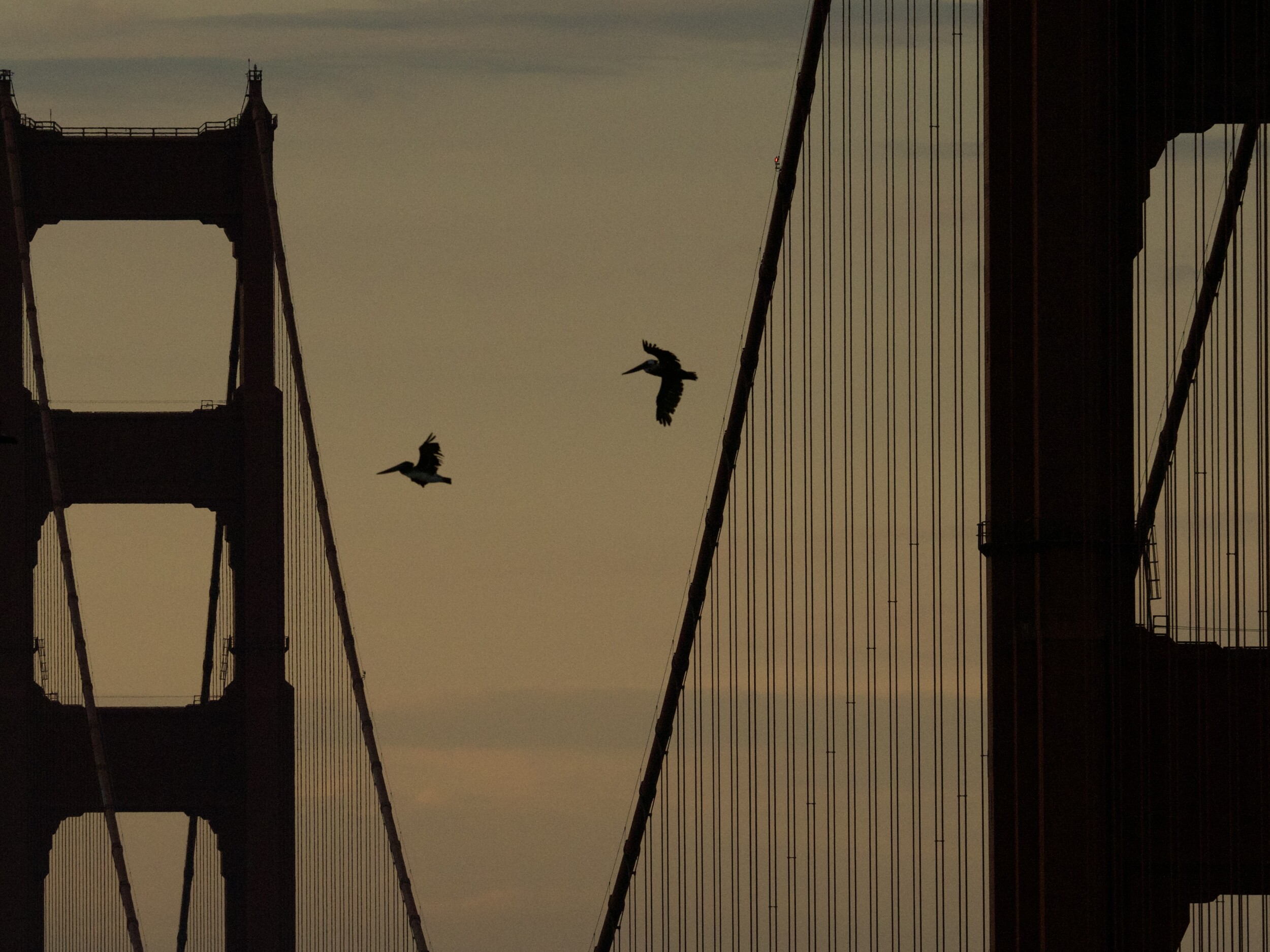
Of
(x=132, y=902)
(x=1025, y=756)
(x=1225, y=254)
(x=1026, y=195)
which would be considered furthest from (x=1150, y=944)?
(x=132, y=902)

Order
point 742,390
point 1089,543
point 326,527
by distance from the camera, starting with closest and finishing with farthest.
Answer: point 1089,543 → point 742,390 → point 326,527

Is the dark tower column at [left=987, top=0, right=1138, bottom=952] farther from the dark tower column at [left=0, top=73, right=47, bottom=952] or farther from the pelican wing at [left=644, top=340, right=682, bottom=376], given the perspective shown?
the dark tower column at [left=0, top=73, right=47, bottom=952]

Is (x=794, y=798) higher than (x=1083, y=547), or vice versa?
(x=1083, y=547)

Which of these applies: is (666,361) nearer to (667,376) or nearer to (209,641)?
(667,376)

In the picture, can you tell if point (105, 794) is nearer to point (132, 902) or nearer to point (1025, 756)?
point (132, 902)

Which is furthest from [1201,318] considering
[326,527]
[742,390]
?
[326,527]

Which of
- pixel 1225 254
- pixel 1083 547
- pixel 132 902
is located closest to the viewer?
pixel 1083 547

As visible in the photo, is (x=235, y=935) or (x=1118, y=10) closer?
(x=1118, y=10)
